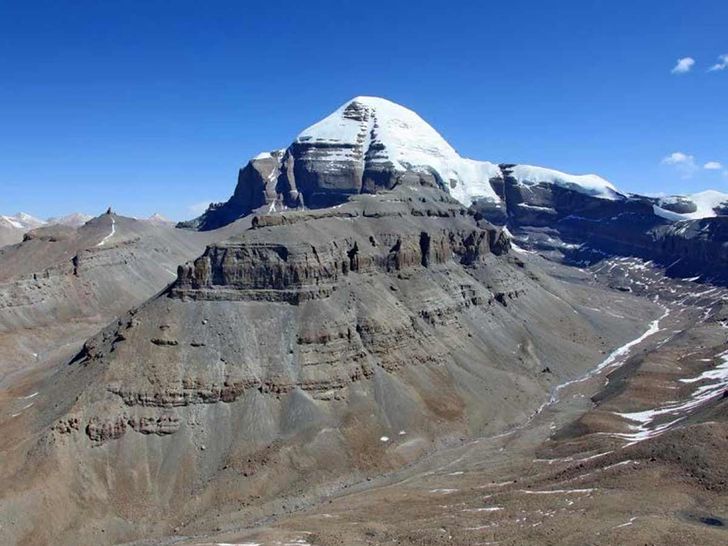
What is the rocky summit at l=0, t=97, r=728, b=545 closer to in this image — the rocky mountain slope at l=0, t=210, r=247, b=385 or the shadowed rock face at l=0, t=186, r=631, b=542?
the shadowed rock face at l=0, t=186, r=631, b=542

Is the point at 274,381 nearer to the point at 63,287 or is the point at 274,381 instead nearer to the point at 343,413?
the point at 343,413

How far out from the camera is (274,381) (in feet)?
325

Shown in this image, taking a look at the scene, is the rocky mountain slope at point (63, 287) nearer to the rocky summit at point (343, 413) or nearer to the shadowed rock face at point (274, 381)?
the rocky summit at point (343, 413)

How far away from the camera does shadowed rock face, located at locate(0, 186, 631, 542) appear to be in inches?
3300

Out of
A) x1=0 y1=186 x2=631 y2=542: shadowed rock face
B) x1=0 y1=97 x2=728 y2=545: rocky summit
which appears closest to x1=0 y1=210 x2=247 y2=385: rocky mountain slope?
x1=0 y1=97 x2=728 y2=545: rocky summit

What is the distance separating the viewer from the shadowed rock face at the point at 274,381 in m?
83.8

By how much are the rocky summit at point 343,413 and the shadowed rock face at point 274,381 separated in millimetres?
280

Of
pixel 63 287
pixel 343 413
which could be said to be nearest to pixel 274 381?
pixel 343 413

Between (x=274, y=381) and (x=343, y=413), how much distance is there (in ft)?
35.9

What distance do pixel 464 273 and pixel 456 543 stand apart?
344 ft

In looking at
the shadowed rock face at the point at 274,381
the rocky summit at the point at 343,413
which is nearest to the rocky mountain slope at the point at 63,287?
the rocky summit at the point at 343,413

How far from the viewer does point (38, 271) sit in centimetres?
17062

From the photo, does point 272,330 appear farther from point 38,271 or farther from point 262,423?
point 38,271

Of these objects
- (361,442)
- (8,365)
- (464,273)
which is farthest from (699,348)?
(8,365)
